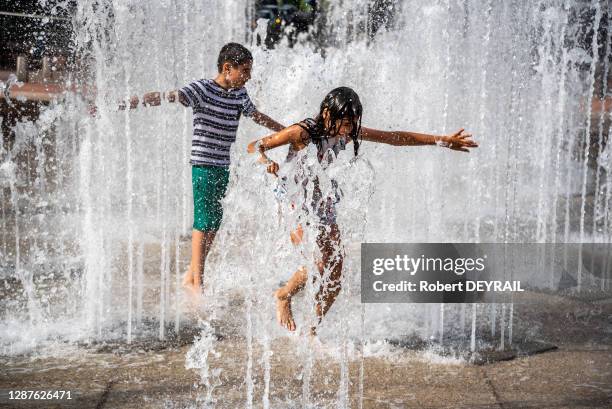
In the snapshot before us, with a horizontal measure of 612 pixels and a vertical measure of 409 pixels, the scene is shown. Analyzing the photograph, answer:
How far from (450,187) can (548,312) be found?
529 centimetres

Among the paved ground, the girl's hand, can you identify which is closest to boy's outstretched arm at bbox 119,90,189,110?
the paved ground

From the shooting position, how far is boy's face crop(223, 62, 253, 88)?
3867 mm

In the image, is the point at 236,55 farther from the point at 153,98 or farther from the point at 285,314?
the point at 285,314

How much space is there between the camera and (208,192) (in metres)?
4.01

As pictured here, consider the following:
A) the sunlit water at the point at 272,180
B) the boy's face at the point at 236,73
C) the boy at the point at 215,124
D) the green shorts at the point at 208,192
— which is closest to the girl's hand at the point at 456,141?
the sunlit water at the point at 272,180

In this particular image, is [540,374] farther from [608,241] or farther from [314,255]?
[608,241]

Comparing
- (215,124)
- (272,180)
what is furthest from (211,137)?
(272,180)

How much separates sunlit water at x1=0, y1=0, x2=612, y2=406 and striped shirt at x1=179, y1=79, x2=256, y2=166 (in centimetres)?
17

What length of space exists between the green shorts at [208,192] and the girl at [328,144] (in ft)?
2.72

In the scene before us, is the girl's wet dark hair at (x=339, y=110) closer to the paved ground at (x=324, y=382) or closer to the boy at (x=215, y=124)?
the boy at (x=215, y=124)

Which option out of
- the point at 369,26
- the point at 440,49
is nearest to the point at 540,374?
the point at 440,49

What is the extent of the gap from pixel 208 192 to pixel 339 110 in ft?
4.19

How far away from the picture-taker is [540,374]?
307 centimetres

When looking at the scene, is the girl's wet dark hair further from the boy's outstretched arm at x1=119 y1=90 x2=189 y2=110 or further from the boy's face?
the boy's outstretched arm at x1=119 y1=90 x2=189 y2=110
